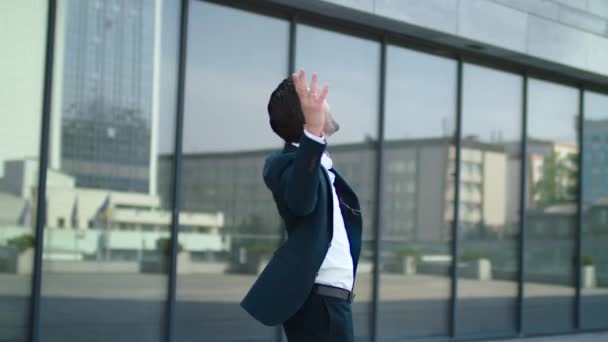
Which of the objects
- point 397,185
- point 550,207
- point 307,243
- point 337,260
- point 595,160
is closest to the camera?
point 307,243

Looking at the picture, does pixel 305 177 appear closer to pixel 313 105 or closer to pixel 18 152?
pixel 313 105

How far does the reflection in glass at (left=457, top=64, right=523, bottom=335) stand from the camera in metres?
8.87

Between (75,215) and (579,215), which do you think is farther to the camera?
(579,215)

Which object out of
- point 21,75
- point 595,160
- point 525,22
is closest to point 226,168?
point 21,75

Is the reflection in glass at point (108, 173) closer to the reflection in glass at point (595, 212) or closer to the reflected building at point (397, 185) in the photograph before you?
the reflected building at point (397, 185)

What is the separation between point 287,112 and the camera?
2.53 metres

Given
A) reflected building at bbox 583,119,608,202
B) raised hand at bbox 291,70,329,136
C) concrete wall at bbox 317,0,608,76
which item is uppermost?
concrete wall at bbox 317,0,608,76

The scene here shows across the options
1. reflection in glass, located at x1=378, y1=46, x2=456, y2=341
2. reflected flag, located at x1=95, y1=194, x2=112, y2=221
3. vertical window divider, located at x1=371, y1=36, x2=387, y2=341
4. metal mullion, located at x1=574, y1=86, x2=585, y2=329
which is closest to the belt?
reflected flag, located at x1=95, y1=194, x2=112, y2=221

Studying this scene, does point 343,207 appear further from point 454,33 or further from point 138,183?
point 454,33

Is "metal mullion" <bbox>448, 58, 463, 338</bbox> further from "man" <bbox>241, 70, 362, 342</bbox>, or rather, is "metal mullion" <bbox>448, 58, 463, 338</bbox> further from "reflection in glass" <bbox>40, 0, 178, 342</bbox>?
"man" <bbox>241, 70, 362, 342</bbox>

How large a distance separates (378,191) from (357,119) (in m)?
0.77

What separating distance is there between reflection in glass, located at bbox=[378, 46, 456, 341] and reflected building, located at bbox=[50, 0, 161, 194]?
2710 mm

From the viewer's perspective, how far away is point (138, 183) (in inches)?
253

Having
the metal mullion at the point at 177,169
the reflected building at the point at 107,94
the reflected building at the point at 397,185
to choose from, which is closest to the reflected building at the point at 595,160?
the reflected building at the point at 397,185
